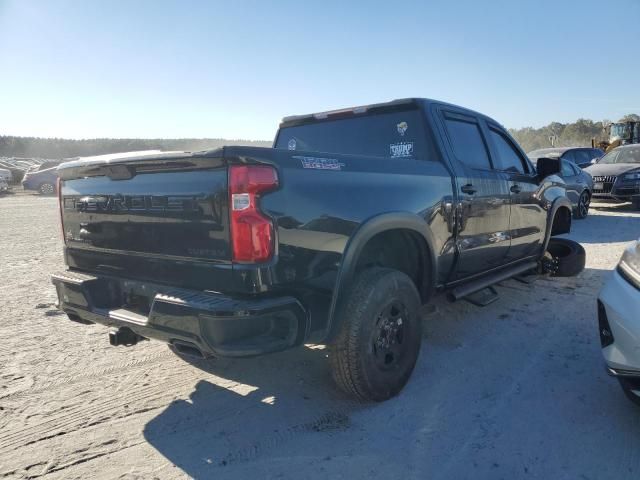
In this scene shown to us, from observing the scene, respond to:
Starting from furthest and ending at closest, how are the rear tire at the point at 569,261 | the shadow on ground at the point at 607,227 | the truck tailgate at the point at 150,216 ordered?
the shadow on ground at the point at 607,227 → the rear tire at the point at 569,261 → the truck tailgate at the point at 150,216

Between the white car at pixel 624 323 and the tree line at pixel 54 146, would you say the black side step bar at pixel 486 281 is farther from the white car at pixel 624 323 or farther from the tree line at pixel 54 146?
the tree line at pixel 54 146

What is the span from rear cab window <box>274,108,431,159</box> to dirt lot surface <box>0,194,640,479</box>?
132cm

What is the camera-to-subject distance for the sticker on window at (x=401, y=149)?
3785mm

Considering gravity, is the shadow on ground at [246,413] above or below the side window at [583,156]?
below

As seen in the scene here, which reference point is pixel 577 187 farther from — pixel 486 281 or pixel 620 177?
pixel 486 281

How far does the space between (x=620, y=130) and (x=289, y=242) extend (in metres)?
25.4

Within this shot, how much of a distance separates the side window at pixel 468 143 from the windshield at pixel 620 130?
2181 cm

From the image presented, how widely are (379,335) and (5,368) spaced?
281 cm

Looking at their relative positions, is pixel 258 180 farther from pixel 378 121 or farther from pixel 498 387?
pixel 498 387

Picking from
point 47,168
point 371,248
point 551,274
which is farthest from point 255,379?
point 47,168

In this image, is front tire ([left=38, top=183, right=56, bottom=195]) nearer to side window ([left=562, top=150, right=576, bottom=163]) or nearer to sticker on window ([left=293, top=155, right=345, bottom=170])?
side window ([left=562, top=150, right=576, bottom=163])

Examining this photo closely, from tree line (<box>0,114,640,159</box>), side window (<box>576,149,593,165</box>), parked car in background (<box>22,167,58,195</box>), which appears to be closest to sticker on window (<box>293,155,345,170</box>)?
side window (<box>576,149,593,165</box>)

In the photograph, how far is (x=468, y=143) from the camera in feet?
13.6

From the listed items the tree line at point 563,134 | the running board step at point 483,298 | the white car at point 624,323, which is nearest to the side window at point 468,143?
the running board step at point 483,298
